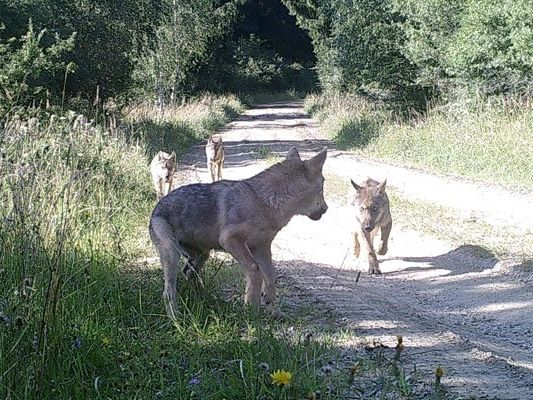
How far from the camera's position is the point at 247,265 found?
6227mm

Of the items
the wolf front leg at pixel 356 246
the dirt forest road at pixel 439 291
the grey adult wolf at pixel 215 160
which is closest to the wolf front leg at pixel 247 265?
→ the dirt forest road at pixel 439 291

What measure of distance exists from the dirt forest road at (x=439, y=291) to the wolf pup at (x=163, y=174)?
251cm

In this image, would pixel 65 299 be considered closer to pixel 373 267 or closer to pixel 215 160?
pixel 373 267

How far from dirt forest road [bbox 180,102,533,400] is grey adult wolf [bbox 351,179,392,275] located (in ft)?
0.63

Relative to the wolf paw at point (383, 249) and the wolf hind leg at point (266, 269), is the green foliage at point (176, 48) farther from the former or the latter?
the wolf hind leg at point (266, 269)

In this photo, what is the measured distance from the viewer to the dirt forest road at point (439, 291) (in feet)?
17.1

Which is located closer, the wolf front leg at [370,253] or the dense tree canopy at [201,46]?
the wolf front leg at [370,253]

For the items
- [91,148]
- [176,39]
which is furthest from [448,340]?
[176,39]

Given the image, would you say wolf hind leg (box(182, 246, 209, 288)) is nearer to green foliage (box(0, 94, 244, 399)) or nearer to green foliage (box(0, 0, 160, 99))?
green foliage (box(0, 94, 244, 399))

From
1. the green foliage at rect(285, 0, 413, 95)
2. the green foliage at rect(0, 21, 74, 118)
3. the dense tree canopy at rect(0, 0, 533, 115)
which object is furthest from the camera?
the green foliage at rect(285, 0, 413, 95)

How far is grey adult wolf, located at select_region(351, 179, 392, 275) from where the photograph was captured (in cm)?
923

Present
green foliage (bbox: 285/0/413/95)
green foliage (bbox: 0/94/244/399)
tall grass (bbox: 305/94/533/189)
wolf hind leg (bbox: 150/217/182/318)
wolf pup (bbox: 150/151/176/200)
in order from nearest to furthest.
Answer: green foliage (bbox: 0/94/244/399), wolf hind leg (bbox: 150/217/182/318), wolf pup (bbox: 150/151/176/200), tall grass (bbox: 305/94/533/189), green foliage (bbox: 285/0/413/95)

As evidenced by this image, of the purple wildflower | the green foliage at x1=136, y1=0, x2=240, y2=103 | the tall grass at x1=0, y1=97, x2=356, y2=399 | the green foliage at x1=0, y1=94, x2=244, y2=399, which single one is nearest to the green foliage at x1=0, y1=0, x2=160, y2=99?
the green foliage at x1=136, y1=0, x2=240, y2=103

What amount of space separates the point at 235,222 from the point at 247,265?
1.28ft
